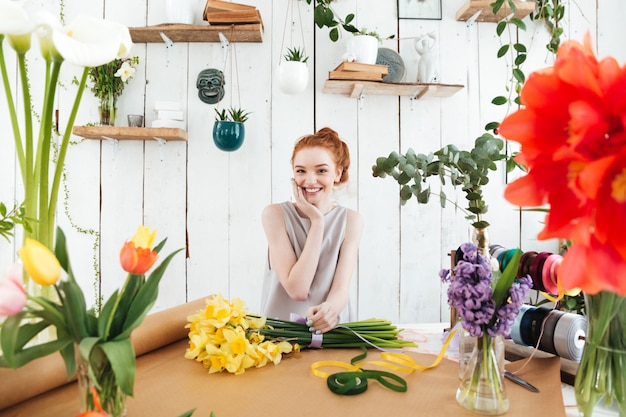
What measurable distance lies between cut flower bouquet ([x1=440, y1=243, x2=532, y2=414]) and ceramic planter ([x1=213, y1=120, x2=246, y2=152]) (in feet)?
4.99

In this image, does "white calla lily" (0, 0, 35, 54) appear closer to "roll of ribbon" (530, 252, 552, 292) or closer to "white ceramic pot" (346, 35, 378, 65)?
"roll of ribbon" (530, 252, 552, 292)

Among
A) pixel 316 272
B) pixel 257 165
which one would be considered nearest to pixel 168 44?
pixel 257 165

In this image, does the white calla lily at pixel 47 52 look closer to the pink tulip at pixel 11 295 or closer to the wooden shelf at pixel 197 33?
the pink tulip at pixel 11 295

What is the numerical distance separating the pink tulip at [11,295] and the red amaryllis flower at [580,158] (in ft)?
1.62

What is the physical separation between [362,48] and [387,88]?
22 centimetres

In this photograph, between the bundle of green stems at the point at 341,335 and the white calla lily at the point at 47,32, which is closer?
the white calla lily at the point at 47,32

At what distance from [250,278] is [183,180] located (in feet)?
1.93

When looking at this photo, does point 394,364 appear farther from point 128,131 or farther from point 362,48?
point 128,131

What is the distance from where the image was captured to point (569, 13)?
2312 millimetres

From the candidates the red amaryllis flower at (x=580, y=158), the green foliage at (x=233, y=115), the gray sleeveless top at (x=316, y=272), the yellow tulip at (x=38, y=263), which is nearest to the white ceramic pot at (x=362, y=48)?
the green foliage at (x=233, y=115)

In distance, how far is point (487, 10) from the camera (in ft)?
7.04

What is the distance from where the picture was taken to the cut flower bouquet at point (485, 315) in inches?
26.0

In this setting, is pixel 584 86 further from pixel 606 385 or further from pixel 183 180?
pixel 183 180

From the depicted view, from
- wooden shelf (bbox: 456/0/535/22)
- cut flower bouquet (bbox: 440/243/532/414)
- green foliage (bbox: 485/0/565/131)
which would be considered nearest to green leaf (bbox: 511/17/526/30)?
green foliage (bbox: 485/0/565/131)
